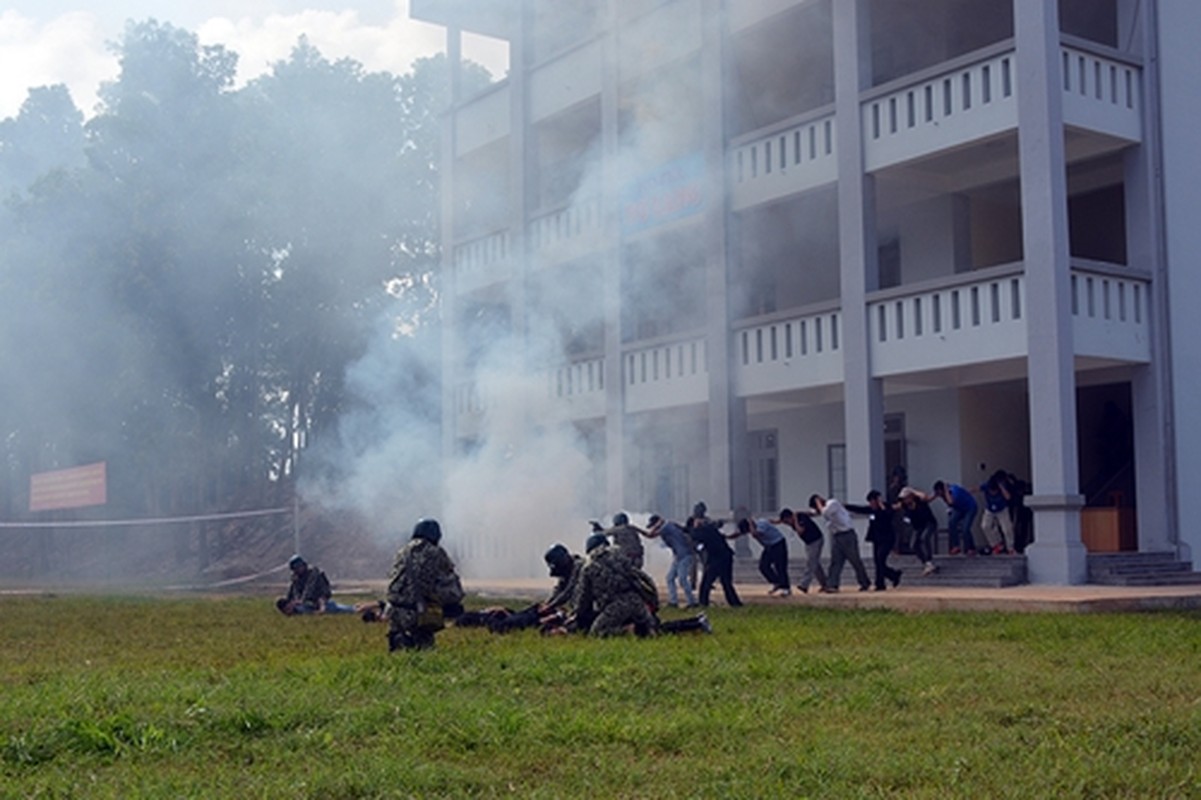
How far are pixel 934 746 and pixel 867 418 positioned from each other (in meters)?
16.3

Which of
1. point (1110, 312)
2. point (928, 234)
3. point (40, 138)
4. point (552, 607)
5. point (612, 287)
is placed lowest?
point (552, 607)

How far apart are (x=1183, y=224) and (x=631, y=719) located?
16639mm

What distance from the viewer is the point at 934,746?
717 cm

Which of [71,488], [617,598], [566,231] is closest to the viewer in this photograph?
[617,598]

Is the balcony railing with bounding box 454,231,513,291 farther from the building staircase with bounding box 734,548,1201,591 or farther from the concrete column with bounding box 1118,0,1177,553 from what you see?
the concrete column with bounding box 1118,0,1177,553

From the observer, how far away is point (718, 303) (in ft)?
87.9

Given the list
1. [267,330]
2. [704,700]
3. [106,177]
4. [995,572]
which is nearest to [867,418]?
[995,572]

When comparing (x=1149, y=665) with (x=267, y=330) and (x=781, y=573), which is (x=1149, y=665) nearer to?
(x=781, y=573)

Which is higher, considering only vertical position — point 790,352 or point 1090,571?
point 790,352

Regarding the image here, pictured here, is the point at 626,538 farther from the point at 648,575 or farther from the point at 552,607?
the point at 552,607

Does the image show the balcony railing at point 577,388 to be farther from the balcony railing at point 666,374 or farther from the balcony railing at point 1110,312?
the balcony railing at point 1110,312

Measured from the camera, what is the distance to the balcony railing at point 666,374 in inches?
1083

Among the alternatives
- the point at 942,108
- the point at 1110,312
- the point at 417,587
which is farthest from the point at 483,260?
the point at 417,587

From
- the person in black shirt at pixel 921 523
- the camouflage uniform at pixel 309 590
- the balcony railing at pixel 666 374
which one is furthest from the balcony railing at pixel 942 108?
the camouflage uniform at pixel 309 590
